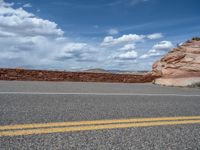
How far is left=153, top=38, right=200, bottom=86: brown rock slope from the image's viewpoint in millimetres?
13452

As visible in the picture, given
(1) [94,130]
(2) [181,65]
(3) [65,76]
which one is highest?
(2) [181,65]

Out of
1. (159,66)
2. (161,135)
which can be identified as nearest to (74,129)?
(161,135)

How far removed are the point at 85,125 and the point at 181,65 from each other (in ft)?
42.5

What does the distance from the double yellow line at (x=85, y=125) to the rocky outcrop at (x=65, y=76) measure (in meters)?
9.11

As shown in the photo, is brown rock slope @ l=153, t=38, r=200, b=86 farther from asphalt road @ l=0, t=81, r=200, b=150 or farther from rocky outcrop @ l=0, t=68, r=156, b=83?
asphalt road @ l=0, t=81, r=200, b=150

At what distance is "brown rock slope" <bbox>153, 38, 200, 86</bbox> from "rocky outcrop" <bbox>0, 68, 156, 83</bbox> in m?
1.42

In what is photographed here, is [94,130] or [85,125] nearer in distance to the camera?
[94,130]

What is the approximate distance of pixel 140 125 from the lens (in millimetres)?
3729

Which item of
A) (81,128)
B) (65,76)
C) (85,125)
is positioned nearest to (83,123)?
(85,125)

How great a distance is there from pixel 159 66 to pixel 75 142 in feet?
48.9

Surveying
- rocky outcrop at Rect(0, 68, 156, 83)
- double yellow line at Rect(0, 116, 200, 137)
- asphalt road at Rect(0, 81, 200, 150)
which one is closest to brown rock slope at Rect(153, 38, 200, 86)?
rocky outcrop at Rect(0, 68, 156, 83)

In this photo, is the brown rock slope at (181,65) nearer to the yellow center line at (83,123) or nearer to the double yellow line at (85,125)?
the yellow center line at (83,123)

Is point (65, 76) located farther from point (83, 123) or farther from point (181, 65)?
point (83, 123)

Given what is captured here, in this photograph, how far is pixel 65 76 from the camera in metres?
13.1
